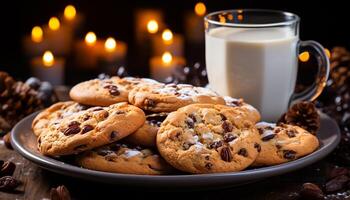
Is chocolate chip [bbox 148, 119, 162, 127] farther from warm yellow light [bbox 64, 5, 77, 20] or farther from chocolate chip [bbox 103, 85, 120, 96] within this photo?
warm yellow light [bbox 64, 5, 77, 20]

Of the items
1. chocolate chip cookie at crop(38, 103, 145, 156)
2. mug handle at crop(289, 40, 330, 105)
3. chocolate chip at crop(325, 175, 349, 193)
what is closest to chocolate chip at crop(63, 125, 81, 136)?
chocolate chip cookie at crop(38, 103, 145, 156)

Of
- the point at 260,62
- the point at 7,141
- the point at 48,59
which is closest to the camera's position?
the point at 7,141

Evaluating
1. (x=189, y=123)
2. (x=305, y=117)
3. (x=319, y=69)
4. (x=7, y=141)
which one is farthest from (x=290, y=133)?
(x=7, y=141)

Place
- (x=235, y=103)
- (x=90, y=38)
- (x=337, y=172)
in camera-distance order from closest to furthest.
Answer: (x=337, y=172)
(x=235, y=103)
(x=90, y=38)

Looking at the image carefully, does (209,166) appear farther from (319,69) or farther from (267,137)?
(319,69)

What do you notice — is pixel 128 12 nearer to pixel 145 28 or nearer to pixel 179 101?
pixel 145 28

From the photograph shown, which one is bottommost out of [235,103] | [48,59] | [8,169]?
[48,59]
